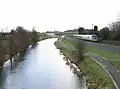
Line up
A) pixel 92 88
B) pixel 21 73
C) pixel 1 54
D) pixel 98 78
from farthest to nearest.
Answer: pixel 1 54
pixel 21 73
pixel 98 78
pixel 92 88

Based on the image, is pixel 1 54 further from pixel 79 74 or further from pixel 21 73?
pixel 79 74

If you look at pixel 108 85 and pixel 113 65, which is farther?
pixel 113 65

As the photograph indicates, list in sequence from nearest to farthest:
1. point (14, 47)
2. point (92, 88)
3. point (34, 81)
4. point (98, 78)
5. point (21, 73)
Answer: point (92, 88), point (98, 78), point (34, 81), point (21, 73), point (14, 47)

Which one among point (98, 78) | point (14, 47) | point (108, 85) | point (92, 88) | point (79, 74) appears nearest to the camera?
point (108, 85)

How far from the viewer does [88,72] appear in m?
33.6

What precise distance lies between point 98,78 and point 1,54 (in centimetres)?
2405

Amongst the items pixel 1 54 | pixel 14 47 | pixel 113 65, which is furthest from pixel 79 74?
pixel 14 47

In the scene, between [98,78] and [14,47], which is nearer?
[98,78]

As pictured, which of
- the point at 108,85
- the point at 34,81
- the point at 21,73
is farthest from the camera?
the point at 21,73

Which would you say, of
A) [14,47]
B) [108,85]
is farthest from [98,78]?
[14,47]

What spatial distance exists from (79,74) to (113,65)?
14.0ft

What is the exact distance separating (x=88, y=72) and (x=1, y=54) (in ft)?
62.7

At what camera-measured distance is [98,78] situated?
27.7m

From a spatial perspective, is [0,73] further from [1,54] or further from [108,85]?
[108,85]
